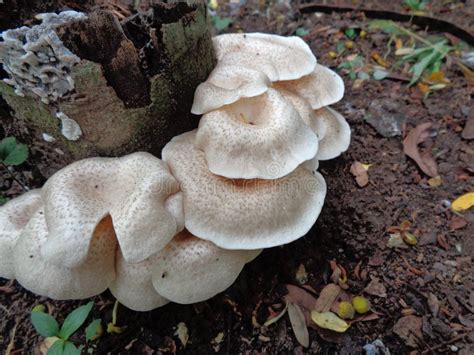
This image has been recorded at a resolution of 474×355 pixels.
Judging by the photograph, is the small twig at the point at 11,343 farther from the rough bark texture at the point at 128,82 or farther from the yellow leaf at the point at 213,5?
the yellow leaf at the point at 213,5

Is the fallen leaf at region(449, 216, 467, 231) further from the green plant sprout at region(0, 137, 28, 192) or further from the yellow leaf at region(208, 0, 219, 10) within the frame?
the yellow leaf at region(208, 0, 219, 10)

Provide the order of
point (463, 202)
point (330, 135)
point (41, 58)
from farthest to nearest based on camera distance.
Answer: point (463, 202)
point (330, 135)
point (41, 58)

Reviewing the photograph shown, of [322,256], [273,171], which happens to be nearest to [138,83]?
[273,171]

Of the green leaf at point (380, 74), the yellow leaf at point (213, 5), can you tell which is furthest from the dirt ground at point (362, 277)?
the yellow leaf at point (213, 5)

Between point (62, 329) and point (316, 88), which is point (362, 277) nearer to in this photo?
point (316, 88)

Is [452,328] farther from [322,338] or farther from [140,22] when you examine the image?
[140,22]

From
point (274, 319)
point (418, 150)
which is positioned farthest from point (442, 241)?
point (274, 319)
